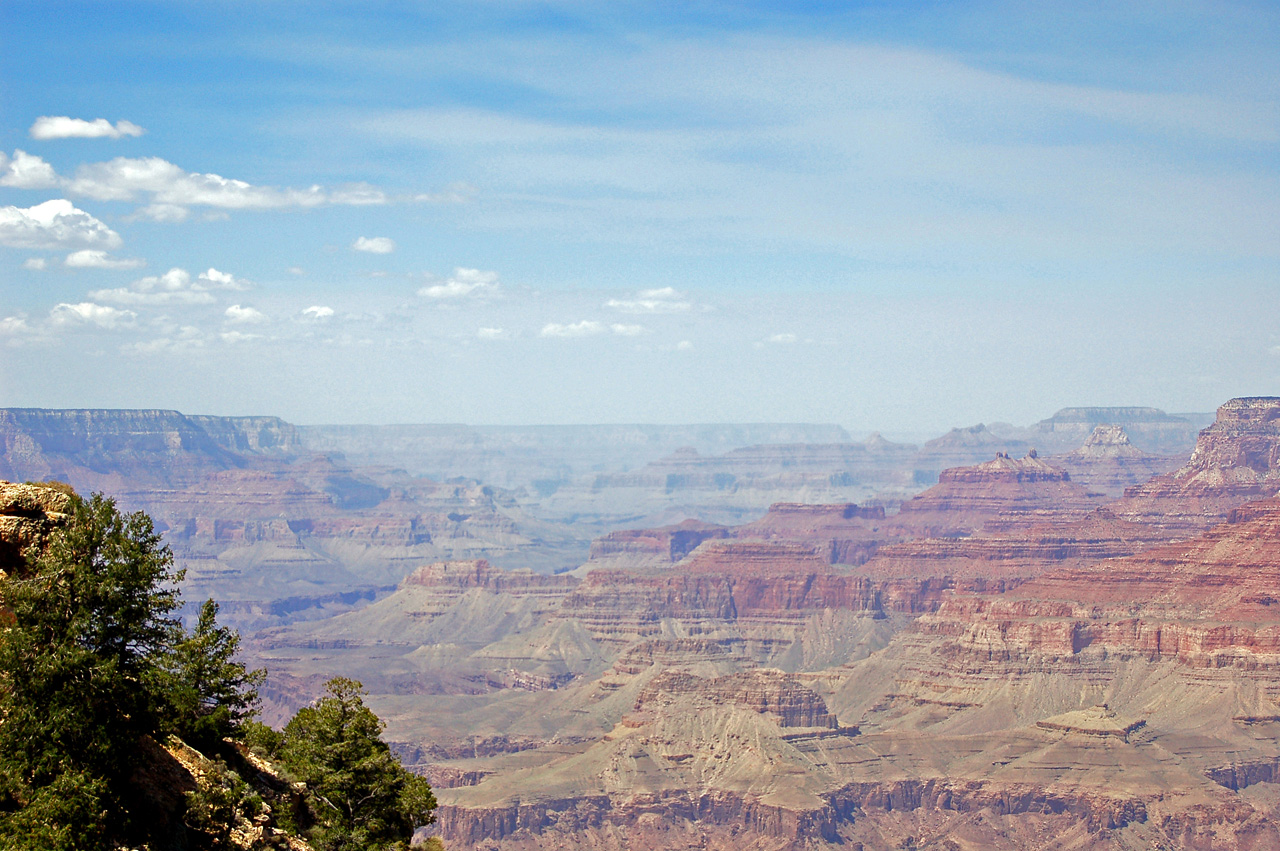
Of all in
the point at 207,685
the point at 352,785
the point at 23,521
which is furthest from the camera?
the point at 352,785

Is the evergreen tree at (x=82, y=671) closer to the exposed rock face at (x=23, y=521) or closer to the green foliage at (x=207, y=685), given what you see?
the exposed rock face at (x=23, y=521)

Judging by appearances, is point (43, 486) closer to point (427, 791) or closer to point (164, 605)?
point (164, 605)

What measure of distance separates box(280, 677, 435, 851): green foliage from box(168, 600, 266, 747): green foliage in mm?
2321

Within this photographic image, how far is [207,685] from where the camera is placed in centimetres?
4419

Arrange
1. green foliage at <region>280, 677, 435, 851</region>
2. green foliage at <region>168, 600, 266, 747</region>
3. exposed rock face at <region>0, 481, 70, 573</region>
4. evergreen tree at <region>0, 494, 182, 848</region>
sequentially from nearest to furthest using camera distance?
evergreen tree at <region>0, 494, 182, 848</region>, exposed rock face at <region>0, 481, 70, 573</region>, green foliage at <region>168, 600, 266, 747</region>, green foliage at <region>280, 677, 435, 851</region>

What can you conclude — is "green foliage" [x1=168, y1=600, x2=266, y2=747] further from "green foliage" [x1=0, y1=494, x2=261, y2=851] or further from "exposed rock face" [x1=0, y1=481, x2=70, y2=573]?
"exposed rock face" [x1=0, y1=481, x2=70, y2=573]

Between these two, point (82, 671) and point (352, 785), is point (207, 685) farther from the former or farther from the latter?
point (82, 671)

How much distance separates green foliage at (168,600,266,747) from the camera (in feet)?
137

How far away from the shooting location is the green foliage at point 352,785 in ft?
145

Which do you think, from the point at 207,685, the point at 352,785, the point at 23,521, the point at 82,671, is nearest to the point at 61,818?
the point at 82,671

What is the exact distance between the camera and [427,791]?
47844 mm

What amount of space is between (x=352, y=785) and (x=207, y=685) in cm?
507

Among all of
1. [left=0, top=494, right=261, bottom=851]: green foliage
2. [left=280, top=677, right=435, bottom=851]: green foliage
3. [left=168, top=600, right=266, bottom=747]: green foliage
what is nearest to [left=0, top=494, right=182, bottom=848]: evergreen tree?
[left=0, top=494, right=261, bottom=851]: green foliage

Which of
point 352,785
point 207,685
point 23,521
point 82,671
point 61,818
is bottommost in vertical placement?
point 352,785
